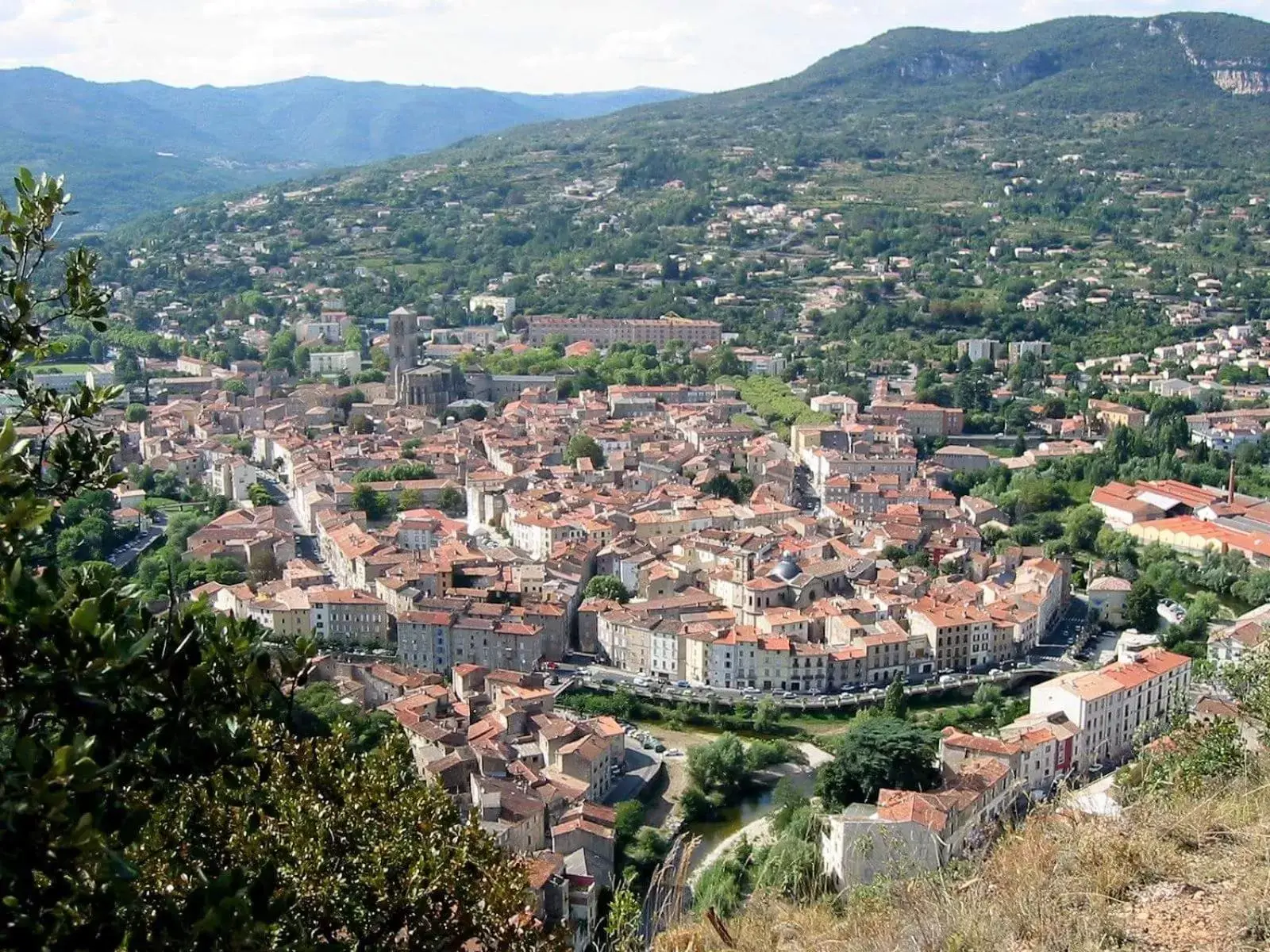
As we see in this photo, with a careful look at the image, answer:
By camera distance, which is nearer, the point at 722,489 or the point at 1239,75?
the point at 722,489

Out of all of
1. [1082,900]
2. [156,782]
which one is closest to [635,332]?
[1082,900]

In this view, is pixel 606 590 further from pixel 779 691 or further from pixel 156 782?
pixel 156 782

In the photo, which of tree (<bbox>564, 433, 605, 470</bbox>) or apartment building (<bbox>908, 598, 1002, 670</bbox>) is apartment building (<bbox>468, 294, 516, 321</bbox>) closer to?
tree (<bbox>564, 433, 605, 470</bbox>)

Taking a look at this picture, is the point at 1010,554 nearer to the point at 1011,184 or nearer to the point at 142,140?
the point at 1011,184

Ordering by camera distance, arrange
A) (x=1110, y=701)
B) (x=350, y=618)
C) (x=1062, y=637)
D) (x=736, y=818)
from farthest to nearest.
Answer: (x=1062, y=637), (x=350, y=618), (x=1110, y=701), (x=736, y=818)

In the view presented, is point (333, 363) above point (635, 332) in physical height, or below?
below

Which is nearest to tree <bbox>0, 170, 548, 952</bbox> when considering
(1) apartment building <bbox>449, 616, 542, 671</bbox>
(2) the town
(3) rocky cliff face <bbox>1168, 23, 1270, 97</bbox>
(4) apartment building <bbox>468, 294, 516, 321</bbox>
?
(2) the town
